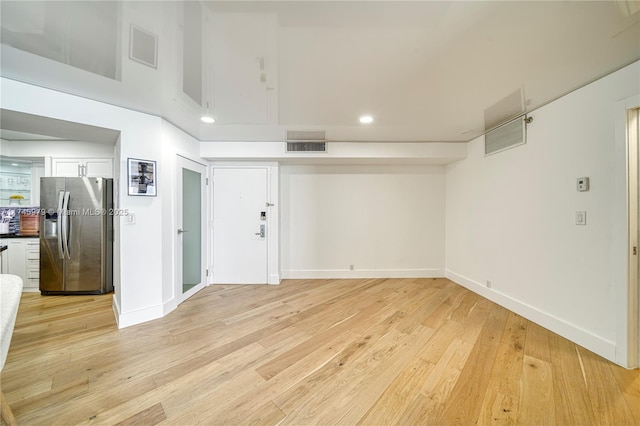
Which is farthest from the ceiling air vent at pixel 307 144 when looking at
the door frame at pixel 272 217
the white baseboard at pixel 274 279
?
the white baseboard at pixel 274 279

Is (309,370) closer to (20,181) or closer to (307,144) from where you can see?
(307,144)

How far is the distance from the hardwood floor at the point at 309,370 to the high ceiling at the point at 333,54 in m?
2.44

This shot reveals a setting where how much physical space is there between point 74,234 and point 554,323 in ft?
20.6

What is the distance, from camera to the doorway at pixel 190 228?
299 centimetres

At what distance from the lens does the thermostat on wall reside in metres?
2.02

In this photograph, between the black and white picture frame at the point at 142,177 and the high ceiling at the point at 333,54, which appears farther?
the black and white picture frame at the point at 142,177

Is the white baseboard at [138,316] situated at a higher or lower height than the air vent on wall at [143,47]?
lower

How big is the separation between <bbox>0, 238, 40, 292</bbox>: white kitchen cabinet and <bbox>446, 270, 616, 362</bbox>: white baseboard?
6897 millimetres

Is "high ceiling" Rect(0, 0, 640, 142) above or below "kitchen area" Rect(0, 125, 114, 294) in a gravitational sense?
above

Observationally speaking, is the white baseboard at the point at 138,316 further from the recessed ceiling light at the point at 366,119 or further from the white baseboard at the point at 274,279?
the recessed ceiling light at the point at 366,119

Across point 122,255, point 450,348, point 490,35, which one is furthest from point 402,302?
point 122,255

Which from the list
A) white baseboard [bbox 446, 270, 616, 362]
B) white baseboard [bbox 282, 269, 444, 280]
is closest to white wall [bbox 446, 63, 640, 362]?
white baseboard [bbox 446, 270, 616, 362]

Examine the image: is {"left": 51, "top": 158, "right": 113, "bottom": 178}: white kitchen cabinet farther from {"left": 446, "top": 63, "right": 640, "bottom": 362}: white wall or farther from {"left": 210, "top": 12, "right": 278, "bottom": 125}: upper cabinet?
{"left": 446, "top": 63, "right": 640, "bottom": 362}: white wall

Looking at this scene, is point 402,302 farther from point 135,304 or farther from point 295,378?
point 135,304
